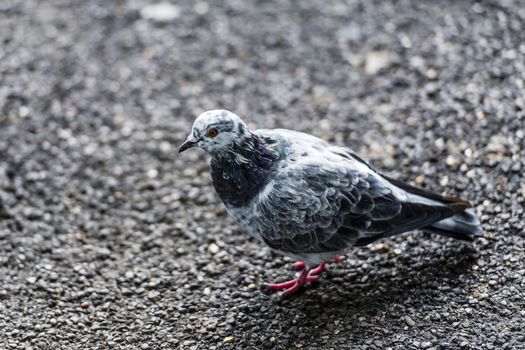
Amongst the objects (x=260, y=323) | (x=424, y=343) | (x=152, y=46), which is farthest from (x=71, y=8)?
(x=424, y=343)

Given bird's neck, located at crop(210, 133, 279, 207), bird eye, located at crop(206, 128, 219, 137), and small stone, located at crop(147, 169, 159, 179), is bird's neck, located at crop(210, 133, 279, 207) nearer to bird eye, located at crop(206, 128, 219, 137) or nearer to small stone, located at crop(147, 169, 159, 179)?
bird eye, located at crop(206, 128, 219, 137)

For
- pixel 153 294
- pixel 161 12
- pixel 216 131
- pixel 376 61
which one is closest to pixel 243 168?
pixel 216 131

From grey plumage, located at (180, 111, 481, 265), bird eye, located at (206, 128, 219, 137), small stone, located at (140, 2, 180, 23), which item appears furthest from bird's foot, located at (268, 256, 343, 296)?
small stone, located at (140, 2, 180, 23)

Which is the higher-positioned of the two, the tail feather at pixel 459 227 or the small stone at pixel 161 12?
the small stone at pixel 161 12

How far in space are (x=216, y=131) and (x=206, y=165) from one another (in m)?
2.09

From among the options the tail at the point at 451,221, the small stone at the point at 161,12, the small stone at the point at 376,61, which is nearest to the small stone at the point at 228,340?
the tail at the point at 451,221

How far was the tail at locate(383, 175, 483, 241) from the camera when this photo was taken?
539cm

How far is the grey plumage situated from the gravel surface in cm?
51

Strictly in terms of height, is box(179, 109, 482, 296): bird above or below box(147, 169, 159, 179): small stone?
above

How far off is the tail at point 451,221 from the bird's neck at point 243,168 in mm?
1012

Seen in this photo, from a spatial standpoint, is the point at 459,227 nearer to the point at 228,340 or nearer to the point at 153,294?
the point at 228,340

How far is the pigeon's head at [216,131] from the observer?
16.3 ft

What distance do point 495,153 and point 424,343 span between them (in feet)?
7.27

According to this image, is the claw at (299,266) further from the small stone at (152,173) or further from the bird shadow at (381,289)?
the small stone at (152,173)
